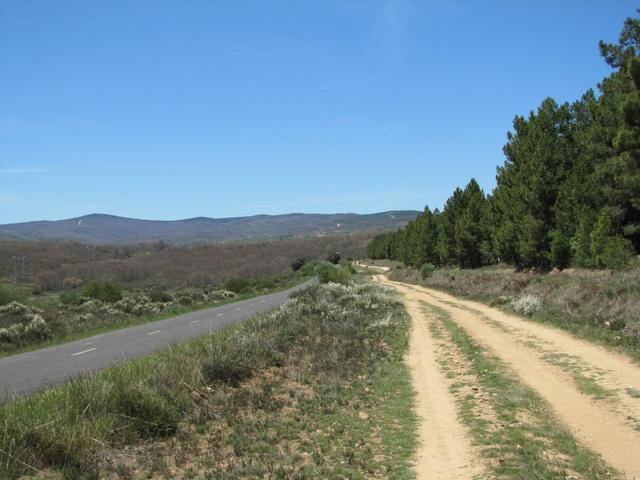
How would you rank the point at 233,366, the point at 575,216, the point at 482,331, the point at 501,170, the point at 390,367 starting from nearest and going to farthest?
the point at 233,366, the point at 390,367, the point at 482,331, the point at 575,216, the point at 501,170

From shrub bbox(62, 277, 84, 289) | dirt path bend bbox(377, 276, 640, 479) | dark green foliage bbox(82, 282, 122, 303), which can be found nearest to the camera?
dirt path bend bbox(377, 276, 640, 479)

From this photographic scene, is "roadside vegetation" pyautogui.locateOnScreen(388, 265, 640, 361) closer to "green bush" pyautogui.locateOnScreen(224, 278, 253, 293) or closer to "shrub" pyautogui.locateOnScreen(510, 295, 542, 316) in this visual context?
"shrub" pyautogui.locateOnScreen(510, 295, 542, 316)

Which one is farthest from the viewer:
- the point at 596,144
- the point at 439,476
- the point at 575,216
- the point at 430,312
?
the point at 575,216

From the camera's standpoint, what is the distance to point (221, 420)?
891 cm

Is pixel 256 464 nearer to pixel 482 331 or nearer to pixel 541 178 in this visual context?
pixel 482 331

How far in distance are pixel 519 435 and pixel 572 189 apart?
29613mm

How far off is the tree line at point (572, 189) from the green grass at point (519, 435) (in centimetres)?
1652

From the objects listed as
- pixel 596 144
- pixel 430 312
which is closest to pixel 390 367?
pixel 430 312

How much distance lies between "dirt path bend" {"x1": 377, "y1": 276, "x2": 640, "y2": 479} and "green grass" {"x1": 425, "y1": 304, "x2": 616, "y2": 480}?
0.25m

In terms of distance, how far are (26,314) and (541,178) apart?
32438 mm

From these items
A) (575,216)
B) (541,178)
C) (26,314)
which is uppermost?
(541,178)

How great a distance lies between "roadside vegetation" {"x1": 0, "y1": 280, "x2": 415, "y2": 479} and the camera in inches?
263

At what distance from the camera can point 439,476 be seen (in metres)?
6.48

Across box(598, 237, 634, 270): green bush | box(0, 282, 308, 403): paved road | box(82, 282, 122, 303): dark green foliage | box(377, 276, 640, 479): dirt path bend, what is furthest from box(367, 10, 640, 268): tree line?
box(82, 282, 122, 303): dark green foliage
